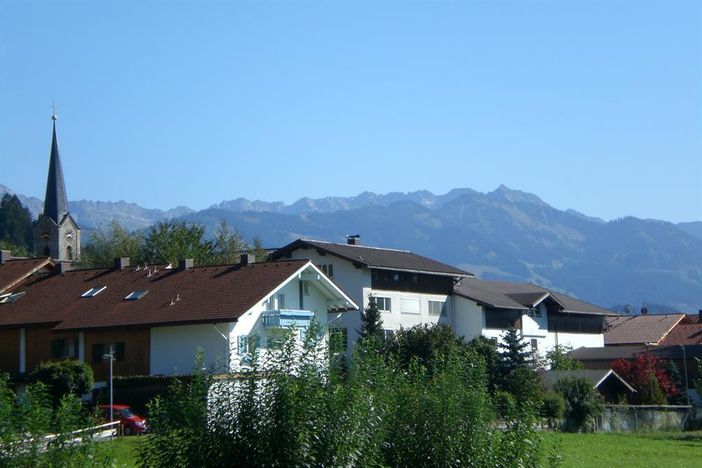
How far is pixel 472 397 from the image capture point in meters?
21.6

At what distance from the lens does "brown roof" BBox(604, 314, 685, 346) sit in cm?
9988

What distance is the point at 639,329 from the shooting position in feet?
341

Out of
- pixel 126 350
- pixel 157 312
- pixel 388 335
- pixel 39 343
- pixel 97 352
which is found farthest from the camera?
pixel 388 335

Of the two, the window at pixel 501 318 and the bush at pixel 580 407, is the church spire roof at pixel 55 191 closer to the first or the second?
the window at pixel 501 318

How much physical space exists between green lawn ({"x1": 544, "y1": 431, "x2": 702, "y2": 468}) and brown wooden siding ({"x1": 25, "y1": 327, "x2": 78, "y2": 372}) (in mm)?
24301

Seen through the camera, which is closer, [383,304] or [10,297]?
[10,297]

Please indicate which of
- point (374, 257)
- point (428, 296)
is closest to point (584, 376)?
point (428, 296)

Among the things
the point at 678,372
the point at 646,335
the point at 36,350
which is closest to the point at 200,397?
the point at 36,350

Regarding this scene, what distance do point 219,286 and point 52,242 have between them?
61388 mm

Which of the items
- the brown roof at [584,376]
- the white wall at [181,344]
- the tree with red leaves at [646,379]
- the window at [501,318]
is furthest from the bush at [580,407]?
the window at [501,318]

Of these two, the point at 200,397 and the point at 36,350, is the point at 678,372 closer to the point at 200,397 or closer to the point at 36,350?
the point at 36,350

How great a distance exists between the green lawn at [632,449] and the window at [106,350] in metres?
20.4

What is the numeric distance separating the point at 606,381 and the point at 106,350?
29.4 m

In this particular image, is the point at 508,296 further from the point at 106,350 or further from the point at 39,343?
the point at 39,343
